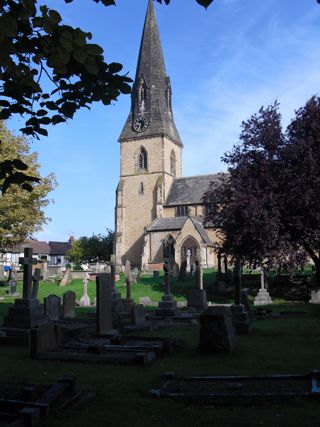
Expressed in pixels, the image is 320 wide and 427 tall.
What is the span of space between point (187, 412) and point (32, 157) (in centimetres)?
3055

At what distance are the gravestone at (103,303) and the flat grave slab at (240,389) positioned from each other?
4.25 m

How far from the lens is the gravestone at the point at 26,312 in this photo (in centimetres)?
1118

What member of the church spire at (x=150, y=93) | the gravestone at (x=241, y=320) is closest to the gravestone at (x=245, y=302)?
the gravestone at (x=241, y=320)

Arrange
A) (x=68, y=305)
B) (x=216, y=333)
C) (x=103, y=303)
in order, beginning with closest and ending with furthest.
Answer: (x=216, y=333)
(x=103, y=303)
(x=68, y=305)

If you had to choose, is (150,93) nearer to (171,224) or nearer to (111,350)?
(171,224)

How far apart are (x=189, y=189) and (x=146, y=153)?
23.6 feet

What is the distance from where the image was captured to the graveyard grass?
4.93 meters

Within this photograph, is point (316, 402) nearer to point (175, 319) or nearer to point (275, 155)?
point (175, 319)

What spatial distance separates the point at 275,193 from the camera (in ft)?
64.7

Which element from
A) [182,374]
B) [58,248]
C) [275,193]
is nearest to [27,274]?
[182,374]

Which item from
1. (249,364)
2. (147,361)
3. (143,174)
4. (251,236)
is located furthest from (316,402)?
(143,174)

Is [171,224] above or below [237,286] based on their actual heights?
above

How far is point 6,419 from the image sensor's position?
15.7 feet

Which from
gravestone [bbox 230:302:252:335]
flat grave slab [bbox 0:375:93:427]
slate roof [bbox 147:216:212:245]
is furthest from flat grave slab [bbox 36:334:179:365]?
slate roof [bbox 147:216:212:245]
